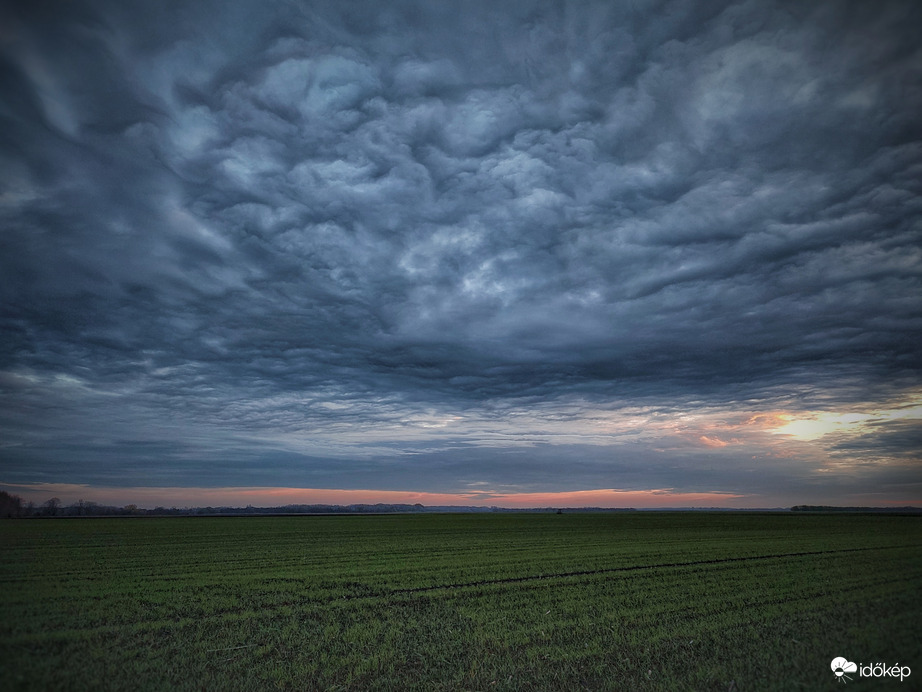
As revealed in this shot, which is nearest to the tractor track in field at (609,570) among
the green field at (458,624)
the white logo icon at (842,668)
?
the green field at (458,624)

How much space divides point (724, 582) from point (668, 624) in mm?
8727

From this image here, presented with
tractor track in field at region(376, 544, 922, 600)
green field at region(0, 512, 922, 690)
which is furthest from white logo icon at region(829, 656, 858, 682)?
tractor track in field at region(376, 544, 922, 600)

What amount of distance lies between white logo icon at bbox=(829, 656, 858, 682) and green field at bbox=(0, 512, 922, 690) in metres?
0.20

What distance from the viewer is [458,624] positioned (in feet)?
49.5

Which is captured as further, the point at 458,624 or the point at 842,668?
the point at 458,624

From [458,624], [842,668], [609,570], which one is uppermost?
[842,668]

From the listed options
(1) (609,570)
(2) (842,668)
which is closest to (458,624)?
(2) (842,668)

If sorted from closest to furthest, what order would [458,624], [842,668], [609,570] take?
[842,668]
[458,624]
[609,570]

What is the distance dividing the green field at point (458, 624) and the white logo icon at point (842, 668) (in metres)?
0.20

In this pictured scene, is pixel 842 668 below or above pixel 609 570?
above

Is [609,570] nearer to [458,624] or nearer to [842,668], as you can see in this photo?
[458,624]

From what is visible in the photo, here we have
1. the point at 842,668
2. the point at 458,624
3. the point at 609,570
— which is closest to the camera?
the point at 842,668

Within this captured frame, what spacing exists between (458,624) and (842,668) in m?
9.51

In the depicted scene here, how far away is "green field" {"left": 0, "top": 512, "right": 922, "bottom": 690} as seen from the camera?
422 inches
